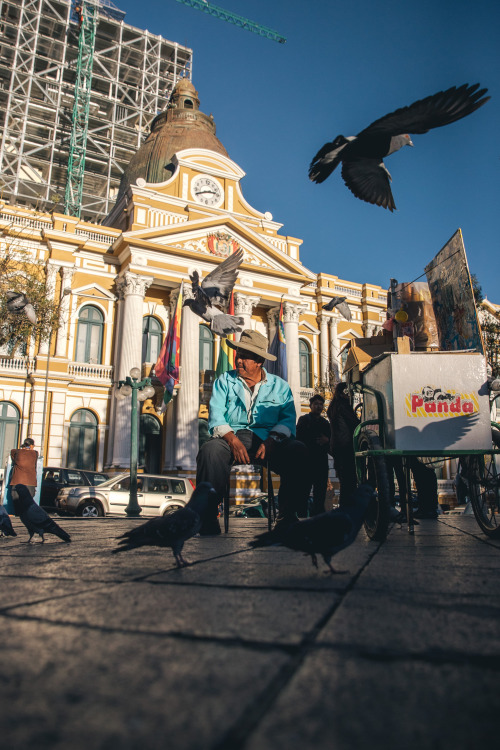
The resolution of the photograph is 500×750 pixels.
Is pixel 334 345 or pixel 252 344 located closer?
pixel 252 344

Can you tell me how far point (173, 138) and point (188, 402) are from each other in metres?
16.2

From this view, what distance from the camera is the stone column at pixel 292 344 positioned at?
24.3 m

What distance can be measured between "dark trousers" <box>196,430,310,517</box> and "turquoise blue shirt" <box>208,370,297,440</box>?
150 mm

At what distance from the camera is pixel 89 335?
23.3 m

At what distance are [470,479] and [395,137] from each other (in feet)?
11.3

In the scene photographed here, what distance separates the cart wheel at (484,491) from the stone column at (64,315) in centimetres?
1949

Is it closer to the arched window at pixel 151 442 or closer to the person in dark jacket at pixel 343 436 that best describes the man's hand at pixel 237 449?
the person in dark jacket at pixel 343 436

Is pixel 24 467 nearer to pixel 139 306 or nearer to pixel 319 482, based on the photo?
pixel 319 482

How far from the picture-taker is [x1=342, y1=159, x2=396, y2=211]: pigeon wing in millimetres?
5965

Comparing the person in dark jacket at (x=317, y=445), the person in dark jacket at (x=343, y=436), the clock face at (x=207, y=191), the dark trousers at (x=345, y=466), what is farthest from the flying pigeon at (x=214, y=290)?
the clock face at (x=207, y=191)

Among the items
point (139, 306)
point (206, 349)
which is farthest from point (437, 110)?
point (206, 349)

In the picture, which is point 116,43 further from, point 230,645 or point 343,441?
point 230,645

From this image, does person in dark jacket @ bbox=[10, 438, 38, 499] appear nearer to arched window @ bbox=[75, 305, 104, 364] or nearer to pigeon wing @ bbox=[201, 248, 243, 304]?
pigeon wing @ bbox=[201, 248, 243, 304]

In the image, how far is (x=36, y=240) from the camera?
22.9 metres
